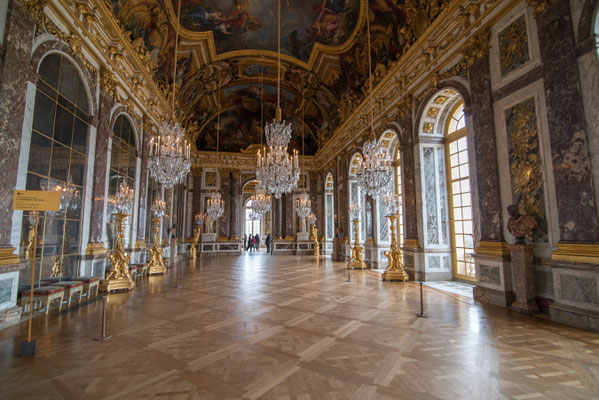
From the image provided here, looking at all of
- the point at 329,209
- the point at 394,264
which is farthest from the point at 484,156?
the point at 329,209

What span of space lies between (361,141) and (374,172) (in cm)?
650

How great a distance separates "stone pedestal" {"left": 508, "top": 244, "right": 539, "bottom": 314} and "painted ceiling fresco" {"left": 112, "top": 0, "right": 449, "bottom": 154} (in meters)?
5.58

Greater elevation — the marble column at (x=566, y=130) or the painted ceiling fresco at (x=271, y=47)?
the painted ceiling fresco at (x=271, y=47)

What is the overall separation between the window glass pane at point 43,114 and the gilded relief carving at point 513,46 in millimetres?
8332

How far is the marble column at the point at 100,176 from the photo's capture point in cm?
675

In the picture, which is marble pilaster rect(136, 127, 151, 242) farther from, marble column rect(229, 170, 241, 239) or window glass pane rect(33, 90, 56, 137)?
marble column rect(229, 170, 241, 239)

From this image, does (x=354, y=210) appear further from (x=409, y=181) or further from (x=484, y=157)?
(x=484, y=157)

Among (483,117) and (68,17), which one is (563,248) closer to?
(483,117)

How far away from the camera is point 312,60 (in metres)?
12.9

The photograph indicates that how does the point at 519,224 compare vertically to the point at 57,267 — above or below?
above

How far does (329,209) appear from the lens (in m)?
18.1

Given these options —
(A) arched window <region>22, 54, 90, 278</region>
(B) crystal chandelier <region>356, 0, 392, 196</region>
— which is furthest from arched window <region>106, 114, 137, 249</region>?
(B) crystal chandelier <region>356, 0, 392, 196</region>

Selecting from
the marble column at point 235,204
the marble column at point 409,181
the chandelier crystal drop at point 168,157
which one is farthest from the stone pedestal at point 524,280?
the marble column at point 235,204

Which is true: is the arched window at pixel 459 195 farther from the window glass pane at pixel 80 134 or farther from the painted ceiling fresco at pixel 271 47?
the window glass pane at pixel 80 134
